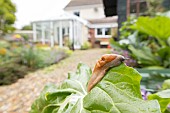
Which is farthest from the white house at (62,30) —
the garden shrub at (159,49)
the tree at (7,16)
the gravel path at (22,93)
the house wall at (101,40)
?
the garden shrub at (159,49)

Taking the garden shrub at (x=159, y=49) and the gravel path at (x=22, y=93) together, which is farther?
the gravel path at (x=22, y=93)

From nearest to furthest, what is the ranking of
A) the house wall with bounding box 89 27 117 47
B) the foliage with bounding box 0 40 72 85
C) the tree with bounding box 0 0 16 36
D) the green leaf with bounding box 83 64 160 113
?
the green leaf with bounding box 83 64 160 113, the foliage with bounding box 0 40 72 85, the house wall with bounding box 89 27 117 47, the tree with bounding box 0 0 16 36

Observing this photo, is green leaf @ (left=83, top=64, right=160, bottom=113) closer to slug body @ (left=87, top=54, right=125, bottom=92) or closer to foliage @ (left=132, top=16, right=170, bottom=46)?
slug body @ (left=87, top=54, right=125, bottom=92)

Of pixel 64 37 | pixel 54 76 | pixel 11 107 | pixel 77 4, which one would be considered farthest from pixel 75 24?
pixel 11 107

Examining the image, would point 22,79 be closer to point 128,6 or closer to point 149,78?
point 128,6

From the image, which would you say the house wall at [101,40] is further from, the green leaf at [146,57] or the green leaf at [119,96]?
the green leaf at [119,96]

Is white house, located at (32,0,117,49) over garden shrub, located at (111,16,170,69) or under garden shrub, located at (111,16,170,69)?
over

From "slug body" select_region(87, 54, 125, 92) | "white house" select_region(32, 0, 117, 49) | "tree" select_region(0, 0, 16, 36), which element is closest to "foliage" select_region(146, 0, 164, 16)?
"slug body" select_region(87, 54, 125, 92)
